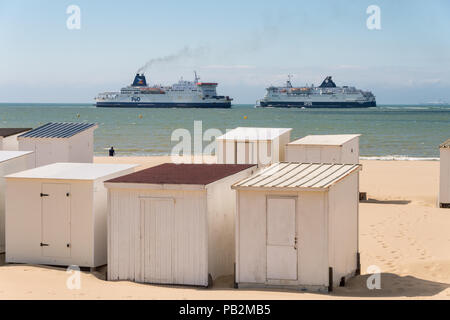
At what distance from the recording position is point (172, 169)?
40.1ft

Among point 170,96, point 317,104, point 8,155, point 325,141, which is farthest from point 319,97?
point 8,155

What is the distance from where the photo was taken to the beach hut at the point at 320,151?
18766 mm

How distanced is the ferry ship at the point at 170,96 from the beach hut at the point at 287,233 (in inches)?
5909

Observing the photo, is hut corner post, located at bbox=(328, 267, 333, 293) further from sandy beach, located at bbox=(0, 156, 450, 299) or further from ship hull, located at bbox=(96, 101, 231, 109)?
ship hull, located at bbox=(96, 101, 231, 109)

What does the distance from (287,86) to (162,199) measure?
16216 centimetres

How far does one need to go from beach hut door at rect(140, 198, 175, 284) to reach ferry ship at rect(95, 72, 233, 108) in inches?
5896

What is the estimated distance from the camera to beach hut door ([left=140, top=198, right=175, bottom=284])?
1040cm

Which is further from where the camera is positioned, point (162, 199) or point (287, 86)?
point (287, 86)

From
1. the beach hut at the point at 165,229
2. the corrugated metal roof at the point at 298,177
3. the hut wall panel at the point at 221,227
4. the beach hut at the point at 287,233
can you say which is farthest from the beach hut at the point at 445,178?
the beach hut at the point at 165,229

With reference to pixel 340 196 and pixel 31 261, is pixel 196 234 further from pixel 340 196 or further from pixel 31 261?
pixel 31 261

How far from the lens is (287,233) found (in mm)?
10070

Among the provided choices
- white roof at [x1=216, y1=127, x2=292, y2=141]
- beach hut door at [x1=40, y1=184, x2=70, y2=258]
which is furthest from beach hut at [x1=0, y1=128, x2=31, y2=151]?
beach hut door at [x1=40, y1=184, x2=70, y2=258]

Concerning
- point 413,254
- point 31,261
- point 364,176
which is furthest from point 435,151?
point 31,261

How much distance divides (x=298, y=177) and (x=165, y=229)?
6.52ft
